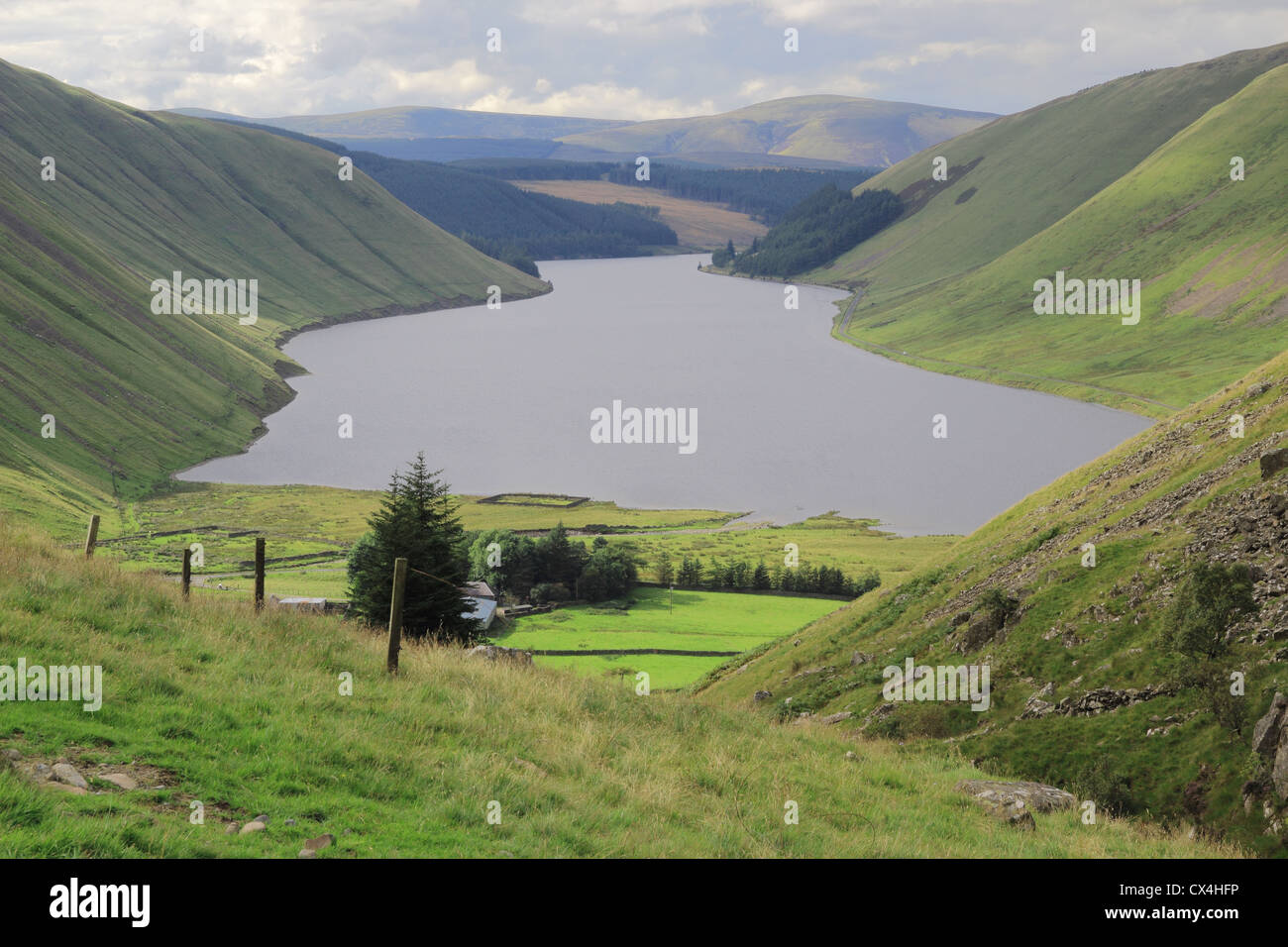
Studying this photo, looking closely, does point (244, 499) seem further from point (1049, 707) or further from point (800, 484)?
point (1049, 707)

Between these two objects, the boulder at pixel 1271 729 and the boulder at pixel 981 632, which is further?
the boulder at pixel 981 632

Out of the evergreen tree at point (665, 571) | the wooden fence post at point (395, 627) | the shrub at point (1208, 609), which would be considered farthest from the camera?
the evergreen tree at point (665, 571)

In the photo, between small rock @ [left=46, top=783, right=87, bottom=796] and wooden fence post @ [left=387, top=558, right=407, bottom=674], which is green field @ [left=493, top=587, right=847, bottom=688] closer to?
wooden fence post @ [left=387, top=558, right=407, bottom=674]

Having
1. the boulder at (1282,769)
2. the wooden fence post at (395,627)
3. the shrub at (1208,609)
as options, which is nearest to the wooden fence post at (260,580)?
the wooden fence post at (395,627)

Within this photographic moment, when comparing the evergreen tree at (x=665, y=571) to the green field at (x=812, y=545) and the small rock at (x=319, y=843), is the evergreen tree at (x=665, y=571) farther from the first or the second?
the small rock at (x=319, y=843)
